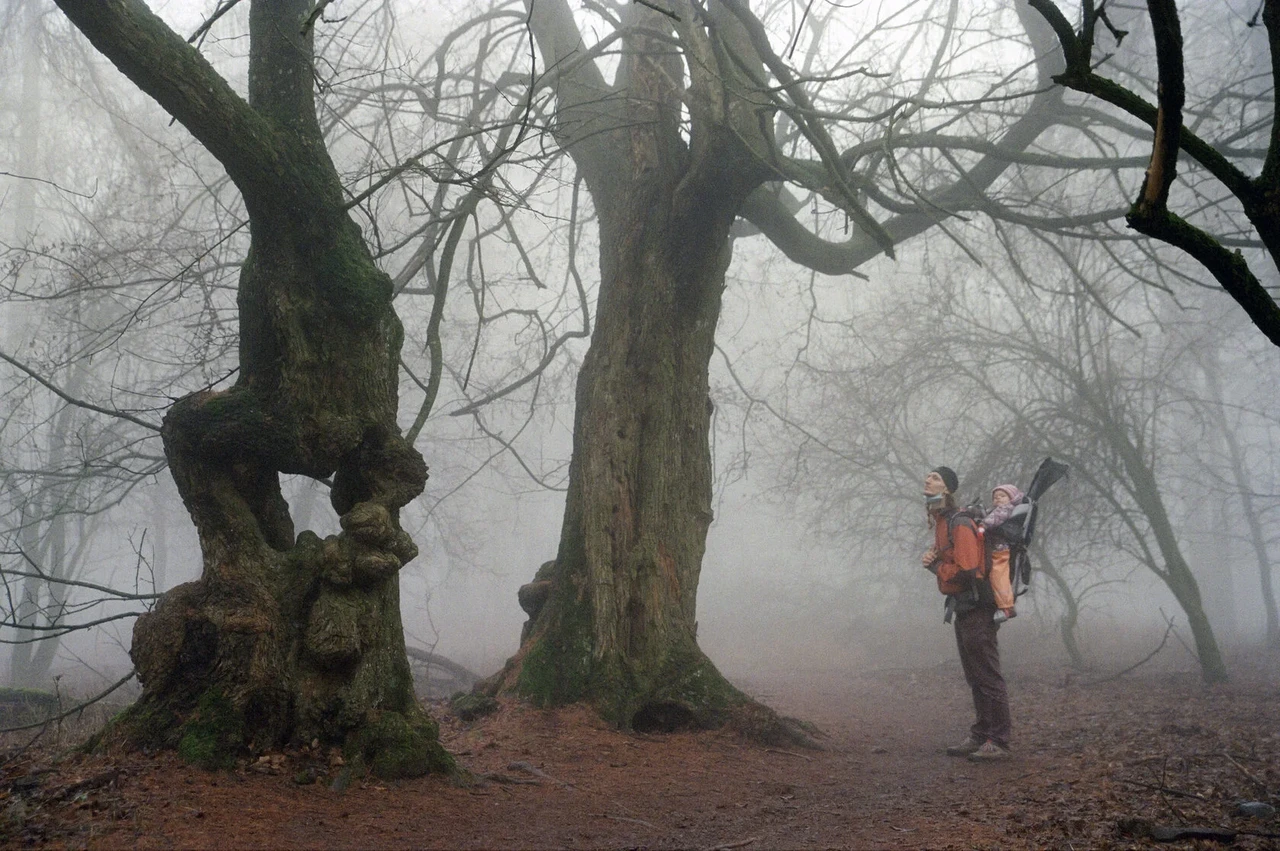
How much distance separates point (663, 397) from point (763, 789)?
305 centimetres

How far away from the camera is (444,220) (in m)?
5.39

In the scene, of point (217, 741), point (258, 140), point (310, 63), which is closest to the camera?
point (217, 741)

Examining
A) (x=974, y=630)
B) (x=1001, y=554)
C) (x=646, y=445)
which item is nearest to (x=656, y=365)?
(x=646, y=445)

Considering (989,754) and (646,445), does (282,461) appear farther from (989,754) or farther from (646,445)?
(989,754)

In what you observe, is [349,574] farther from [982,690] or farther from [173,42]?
[982,690]

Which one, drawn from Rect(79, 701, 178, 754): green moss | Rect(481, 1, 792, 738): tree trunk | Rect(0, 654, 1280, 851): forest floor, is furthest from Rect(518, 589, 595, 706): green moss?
Rect(79, 701, 178, 754): green moss

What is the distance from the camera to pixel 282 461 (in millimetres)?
4184

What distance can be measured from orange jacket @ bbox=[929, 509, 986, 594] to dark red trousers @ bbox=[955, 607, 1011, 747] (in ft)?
0.78

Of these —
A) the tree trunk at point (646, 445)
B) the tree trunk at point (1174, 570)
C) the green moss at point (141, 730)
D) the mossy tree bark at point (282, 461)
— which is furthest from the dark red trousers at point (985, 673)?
the tree trunk at point (1174, 570)

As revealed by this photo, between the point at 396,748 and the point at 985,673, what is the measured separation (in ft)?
14.3

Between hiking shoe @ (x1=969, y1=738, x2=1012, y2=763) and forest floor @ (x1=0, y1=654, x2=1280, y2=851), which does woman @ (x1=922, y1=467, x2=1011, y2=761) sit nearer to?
hiking shoe @ (x1=969, y1=738, x2=1012, y2=763)

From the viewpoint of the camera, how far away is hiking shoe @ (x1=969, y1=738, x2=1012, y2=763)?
5902mm

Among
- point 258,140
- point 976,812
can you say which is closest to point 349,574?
point 258,140

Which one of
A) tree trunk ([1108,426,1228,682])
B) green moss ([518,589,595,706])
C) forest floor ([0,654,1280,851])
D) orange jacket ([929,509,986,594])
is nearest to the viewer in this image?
forest floor ([0,654,1280,851])
